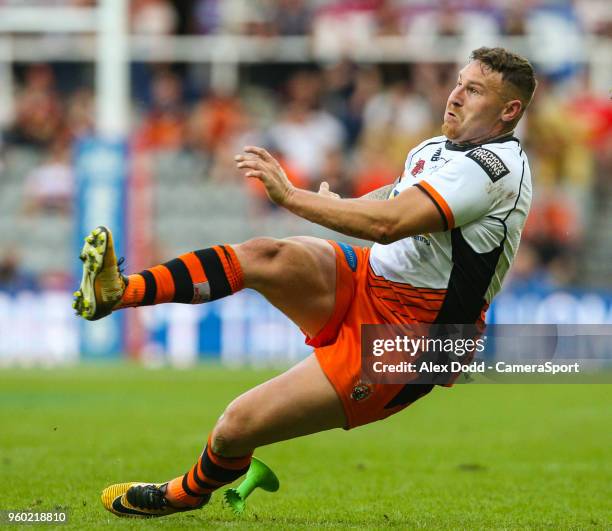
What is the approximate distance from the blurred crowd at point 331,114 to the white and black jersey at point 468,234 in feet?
40.1

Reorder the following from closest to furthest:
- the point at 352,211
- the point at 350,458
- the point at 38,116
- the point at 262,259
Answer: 1. the point at 352,211
2. the point at 262,259
3. the point at 350,458
4. the point at 38,116

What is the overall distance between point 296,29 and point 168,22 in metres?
2.29

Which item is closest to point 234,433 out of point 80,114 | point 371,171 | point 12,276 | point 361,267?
point 361,267

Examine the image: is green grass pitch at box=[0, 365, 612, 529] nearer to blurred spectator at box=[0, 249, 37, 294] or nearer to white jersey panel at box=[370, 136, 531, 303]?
white jersey panel at box=[370, 136, 531, 303]

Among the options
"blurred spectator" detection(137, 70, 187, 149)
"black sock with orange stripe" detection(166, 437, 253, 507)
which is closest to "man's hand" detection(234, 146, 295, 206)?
"black sock with orange stripe" detection(166, 437, 253, 507)

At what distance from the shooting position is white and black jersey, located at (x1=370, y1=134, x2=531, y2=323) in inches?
222

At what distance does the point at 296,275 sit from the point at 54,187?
1557 cm

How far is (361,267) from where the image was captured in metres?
6.09

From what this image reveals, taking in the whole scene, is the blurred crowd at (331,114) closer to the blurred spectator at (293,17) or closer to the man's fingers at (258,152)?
the blurred spectator at (293,17)

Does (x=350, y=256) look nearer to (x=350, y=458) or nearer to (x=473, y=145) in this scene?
(x=473, y=145)

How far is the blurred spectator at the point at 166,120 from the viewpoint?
20.9m

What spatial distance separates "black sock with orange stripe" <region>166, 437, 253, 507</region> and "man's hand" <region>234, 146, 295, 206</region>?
55.1 inches

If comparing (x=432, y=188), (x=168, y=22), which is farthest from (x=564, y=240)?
(x=432, y=188)

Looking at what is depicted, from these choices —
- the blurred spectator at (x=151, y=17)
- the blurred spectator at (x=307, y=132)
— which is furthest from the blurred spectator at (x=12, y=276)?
the blurred spectator at (x=151, y=17)
